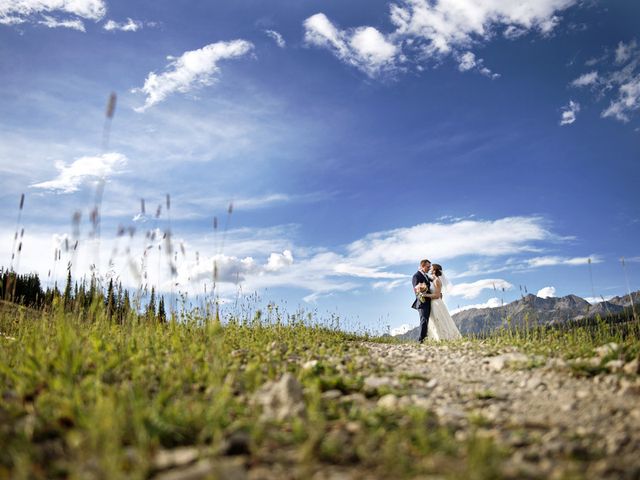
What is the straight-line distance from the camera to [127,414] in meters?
4.27

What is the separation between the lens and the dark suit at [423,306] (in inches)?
632

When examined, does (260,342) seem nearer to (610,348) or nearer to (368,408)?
(368,408)

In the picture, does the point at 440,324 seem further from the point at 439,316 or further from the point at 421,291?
the point at 421,291

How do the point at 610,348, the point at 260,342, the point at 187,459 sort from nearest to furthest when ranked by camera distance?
the point at 187,459
the point at 610,348
the point at 260,342

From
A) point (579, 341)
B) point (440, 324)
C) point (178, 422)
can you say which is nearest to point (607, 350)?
point (579, 341)

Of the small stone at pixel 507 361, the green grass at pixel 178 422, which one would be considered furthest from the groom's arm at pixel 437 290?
the green grass at pixel 178 422

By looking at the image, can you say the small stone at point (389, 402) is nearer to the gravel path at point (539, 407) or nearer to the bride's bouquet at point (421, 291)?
the gravel path at point (539, 407)

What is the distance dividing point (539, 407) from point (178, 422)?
393 centimetres

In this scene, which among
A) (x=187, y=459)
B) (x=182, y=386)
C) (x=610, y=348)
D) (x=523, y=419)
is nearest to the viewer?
(x=187, y=459)

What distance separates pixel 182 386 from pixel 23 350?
11.9ft

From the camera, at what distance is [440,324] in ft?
54.0

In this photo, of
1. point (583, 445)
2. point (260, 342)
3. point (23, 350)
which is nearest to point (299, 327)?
point (260, 342)

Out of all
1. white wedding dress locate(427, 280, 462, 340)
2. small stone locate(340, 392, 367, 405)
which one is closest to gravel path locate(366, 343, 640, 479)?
small stone locate(340, 392, 367, 405)

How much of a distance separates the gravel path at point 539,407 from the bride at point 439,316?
26.3 ft
